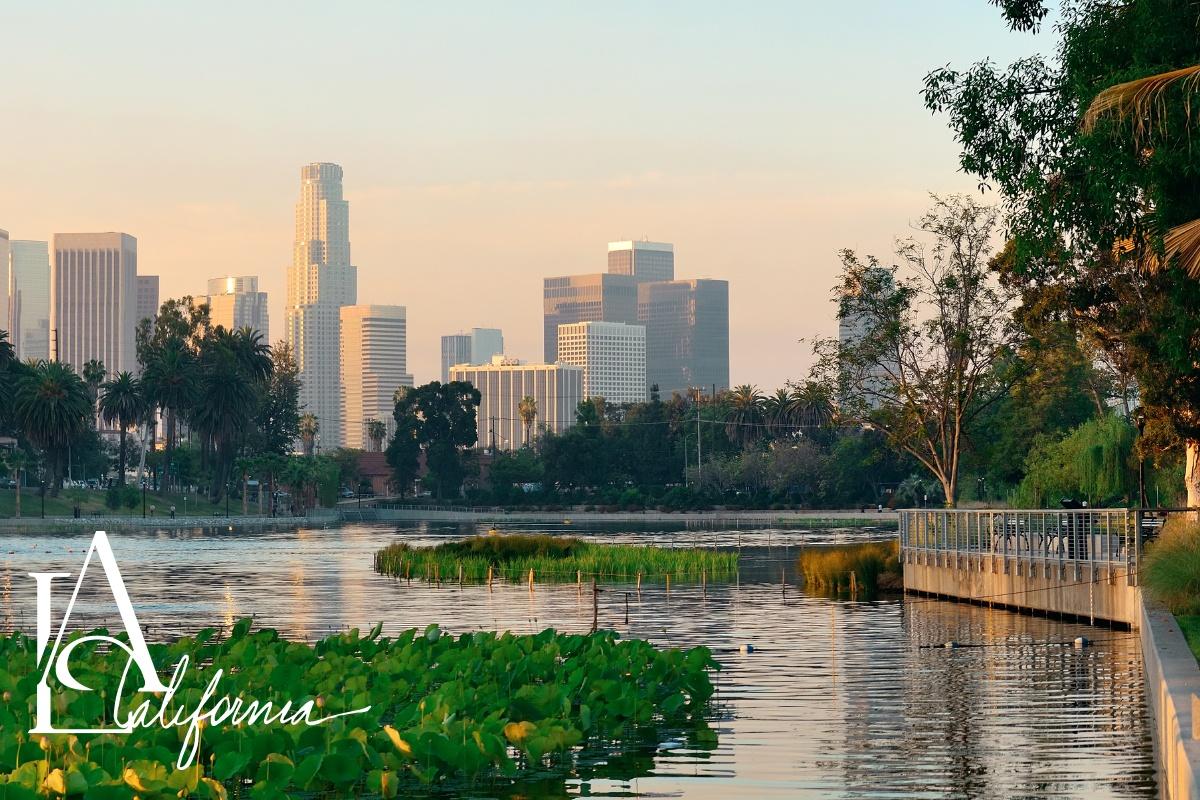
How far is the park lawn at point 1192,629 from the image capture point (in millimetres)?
21303

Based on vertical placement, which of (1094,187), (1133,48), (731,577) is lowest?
(731,577)

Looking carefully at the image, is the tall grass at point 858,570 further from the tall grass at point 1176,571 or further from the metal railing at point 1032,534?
the tall grass at point 1176,571

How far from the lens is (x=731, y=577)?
2258 inches

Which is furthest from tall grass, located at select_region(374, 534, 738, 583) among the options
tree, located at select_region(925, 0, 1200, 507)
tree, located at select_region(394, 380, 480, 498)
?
tree, located at select_region(394, 380, 480, 498)

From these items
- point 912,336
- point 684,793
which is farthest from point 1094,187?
point 912,336

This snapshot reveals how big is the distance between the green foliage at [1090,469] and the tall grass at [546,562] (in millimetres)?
15725

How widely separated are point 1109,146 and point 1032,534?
48.0 feet

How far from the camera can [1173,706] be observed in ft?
49.8

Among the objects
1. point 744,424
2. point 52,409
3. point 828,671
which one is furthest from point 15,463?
point 828,671

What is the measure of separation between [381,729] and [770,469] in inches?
5972

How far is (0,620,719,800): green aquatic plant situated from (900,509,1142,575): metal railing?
1325cm

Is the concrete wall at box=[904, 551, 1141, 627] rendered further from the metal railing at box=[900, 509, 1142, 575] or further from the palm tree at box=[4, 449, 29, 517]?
the palm tree at box=[4, 449, 29, 517]

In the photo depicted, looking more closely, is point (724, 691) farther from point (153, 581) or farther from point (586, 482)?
point (586, 482)

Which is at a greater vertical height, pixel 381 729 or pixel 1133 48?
pixel 1133 48
